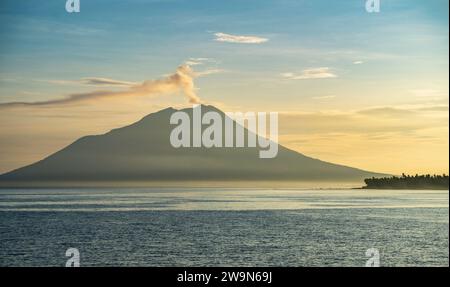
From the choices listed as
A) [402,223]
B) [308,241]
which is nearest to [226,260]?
[308,241]

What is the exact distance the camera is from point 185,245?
39094mm

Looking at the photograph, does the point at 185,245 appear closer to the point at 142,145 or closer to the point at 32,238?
the point at 32,238

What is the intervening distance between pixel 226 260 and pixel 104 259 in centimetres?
647

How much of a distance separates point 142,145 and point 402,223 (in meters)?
144

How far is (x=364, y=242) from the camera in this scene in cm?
4184

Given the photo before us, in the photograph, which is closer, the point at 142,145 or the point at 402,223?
the point at 402,223

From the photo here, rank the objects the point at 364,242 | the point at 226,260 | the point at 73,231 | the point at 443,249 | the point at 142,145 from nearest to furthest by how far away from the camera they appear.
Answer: the point at 226,260, the point at 443,249, the point at 364,242, the point at 73,231, the point at 142,145
